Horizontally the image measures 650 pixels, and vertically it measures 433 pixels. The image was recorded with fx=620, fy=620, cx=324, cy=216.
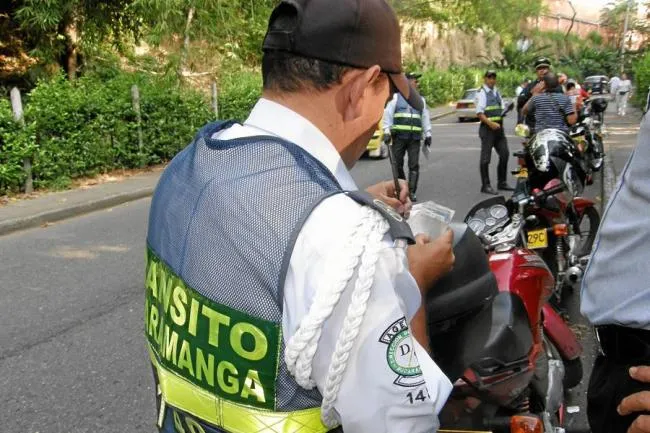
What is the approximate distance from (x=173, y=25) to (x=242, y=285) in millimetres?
12401

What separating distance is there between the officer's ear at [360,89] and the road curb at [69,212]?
7051 mm

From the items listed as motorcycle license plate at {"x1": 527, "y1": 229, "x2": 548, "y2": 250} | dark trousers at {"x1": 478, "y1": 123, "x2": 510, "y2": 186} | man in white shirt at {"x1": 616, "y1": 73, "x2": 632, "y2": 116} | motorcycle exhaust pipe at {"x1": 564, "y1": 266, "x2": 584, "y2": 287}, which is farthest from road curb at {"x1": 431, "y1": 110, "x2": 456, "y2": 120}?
motorcycle license plate at {"x1": 527, "y1": 229, "x2": 548, "y2": 250}

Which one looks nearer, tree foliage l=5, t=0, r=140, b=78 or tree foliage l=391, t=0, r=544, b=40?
tree foliage l=5, t=0, r=140, b=78

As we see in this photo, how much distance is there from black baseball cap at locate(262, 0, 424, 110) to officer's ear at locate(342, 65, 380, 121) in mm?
14

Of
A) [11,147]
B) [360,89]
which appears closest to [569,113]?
[11,147]

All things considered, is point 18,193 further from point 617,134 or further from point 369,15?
point 617,134

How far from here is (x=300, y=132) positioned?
40.7 inches

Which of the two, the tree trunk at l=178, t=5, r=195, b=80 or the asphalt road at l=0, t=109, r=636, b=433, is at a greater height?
the tree trunk at l=178, t=5, r=195, b=80

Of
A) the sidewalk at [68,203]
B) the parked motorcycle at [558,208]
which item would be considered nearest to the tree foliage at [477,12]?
the sidewalk at [68,203]

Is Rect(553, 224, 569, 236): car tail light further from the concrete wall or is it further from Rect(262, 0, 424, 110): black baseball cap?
the concrete wall

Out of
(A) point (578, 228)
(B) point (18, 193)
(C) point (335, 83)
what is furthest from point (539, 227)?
(B) point (18, 193)

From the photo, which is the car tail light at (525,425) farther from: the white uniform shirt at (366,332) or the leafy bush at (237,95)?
the leafy bush at (237,95)

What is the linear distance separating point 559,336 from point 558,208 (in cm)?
180

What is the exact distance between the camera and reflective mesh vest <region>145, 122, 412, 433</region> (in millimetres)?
912
